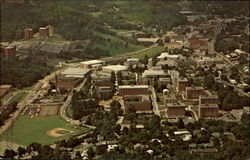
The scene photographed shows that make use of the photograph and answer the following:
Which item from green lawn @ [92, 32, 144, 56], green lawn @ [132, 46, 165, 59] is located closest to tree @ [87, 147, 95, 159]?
green lawn @ [132, 46, 165, 59]

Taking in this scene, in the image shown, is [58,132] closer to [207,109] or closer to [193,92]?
[207,109]

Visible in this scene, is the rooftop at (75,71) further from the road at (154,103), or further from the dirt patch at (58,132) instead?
the dirt patch at (58,132)

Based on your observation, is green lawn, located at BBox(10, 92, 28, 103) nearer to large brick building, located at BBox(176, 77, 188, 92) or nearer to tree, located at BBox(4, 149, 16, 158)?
tree, located at BBox(4, 149, 16, 158)

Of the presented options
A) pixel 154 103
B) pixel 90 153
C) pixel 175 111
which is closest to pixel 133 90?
pixel 154 103

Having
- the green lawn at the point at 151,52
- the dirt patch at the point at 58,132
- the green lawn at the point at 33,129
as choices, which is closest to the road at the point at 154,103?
the green lawn at the point at 33,129

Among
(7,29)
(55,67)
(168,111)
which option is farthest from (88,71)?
(168,111)

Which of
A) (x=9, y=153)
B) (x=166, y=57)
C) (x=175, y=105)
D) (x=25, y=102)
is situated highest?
(x=166, y=57)
